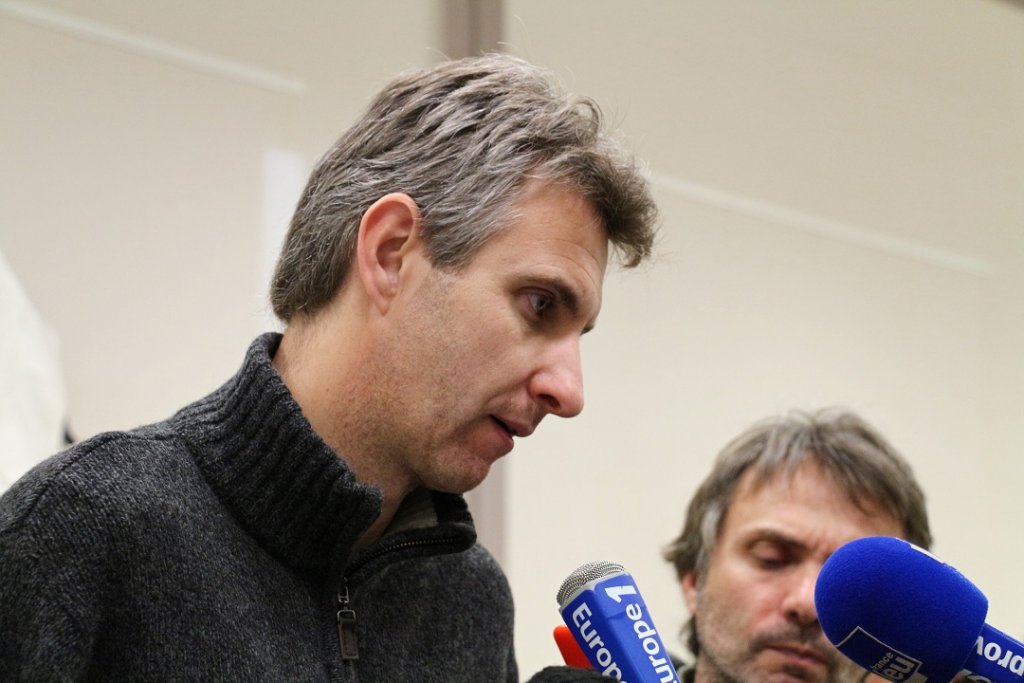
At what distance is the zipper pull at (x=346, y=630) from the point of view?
1.21m

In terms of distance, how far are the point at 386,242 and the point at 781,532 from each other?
998mm

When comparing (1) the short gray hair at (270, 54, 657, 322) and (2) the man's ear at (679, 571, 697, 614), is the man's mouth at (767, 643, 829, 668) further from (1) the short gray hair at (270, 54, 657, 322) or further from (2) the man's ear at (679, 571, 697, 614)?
(1) the short gray hair at (270, 54, 657, 322)

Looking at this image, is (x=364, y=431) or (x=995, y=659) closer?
(x=995, y=659)

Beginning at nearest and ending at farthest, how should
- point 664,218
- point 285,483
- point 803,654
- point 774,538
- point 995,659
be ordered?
point 995,659
point 285,483
point 803,654
point 774,538
point 664,218

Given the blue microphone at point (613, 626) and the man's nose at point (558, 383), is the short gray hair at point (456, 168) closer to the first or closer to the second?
the man's nose at point (558, 383)

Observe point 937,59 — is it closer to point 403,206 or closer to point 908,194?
point 908,194

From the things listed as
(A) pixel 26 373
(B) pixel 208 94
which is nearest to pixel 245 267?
(B) pixel 208 94

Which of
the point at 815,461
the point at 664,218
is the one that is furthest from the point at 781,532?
the point at 664,218

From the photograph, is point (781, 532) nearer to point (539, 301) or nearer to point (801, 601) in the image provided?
point (801, 601)

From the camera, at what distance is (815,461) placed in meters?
2.10

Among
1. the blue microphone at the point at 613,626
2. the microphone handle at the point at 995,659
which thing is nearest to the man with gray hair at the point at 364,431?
the blue microphone at the point at 613,626

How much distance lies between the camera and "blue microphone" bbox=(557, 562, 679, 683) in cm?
107

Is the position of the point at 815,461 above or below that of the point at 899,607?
below

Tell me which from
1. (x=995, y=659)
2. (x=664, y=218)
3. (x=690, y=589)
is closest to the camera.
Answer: (x=995, y=659)
